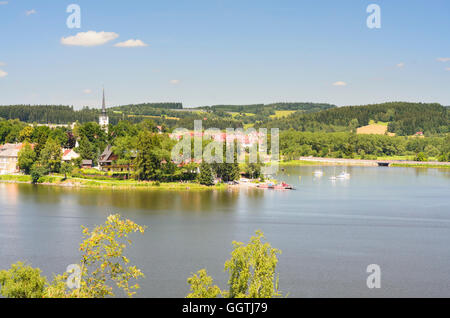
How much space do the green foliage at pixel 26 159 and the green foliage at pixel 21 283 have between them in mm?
43210

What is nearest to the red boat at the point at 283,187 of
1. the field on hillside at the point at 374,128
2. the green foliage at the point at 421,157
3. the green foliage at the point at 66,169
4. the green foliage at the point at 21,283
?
the green foliage at the point at 66,169

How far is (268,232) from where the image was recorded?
27375 millimetres

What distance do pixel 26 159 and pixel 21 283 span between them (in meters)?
43.9

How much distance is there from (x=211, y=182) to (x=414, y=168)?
4363 centimetres

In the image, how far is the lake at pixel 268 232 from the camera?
19391 mm

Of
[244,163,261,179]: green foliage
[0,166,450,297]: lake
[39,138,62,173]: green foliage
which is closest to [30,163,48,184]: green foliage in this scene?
[39,138,62,173]: green foliage

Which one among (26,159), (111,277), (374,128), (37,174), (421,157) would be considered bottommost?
(111,277)

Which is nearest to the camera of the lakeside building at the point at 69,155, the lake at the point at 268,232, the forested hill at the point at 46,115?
the lake at the point at 268,232

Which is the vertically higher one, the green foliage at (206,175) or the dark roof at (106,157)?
the dark roof at (106,157)

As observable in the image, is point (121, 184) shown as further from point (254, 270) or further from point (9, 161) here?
→ point (254, 270)

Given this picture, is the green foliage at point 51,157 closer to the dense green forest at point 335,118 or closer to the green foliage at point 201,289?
A: the green foliage at point 201,289

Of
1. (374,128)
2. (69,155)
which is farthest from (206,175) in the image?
(374,128)

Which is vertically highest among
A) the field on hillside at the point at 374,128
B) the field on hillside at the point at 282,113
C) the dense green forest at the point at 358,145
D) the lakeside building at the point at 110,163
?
the field on hillside at the point at 282,113
